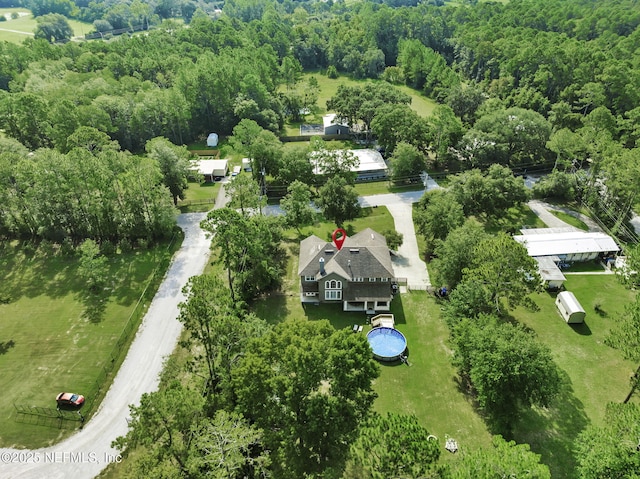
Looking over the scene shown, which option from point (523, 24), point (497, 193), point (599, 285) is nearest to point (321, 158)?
point (497, 193)

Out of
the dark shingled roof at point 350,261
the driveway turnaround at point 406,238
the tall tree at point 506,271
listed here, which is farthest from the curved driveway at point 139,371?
the tall tree at point 506,271

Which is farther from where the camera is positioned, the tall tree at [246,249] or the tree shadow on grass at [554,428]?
the tall tree at [246,249]

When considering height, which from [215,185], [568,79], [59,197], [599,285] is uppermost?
[568,79]

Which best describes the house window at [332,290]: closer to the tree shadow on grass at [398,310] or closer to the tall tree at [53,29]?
the tree shadow on grass at [398,310]

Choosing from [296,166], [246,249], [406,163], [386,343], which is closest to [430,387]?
[386,343]

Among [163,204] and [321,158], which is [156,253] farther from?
[321,158]

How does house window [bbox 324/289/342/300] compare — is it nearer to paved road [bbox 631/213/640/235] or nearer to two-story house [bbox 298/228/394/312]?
two-story house [bbox 298/228/394/312]
